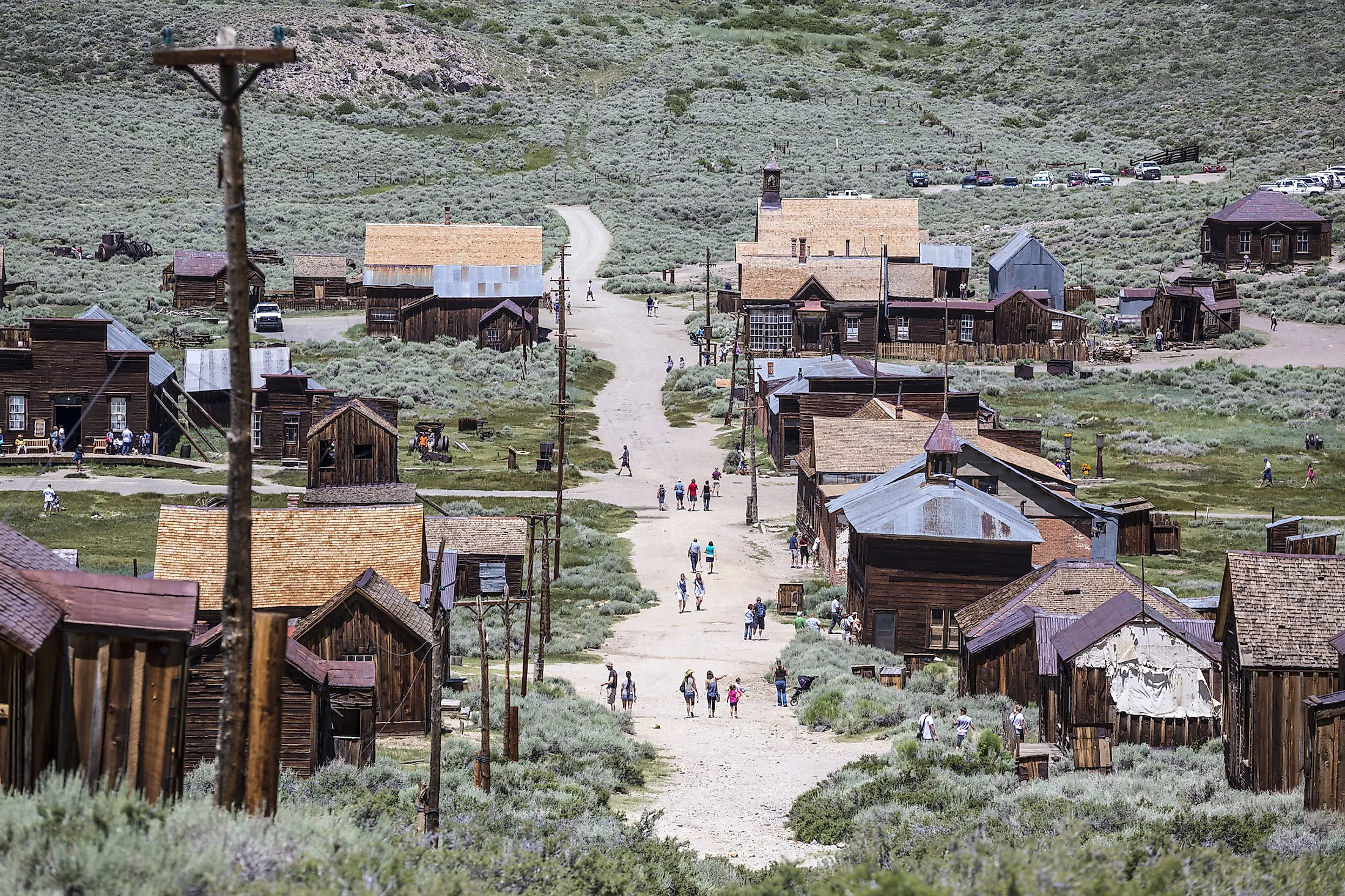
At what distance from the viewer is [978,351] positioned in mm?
82625

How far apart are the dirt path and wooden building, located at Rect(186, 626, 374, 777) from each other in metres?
5.33

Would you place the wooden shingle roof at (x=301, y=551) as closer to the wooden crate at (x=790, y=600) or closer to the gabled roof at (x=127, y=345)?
the wooden crate at (x=790, y=600)

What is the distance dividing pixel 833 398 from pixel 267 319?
3515 centimetres

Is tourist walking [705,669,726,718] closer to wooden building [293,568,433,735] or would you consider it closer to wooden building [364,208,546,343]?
wooden building [293,568,433,735]

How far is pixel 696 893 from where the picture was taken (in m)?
18.9

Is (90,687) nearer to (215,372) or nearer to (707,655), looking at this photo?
(707,655)

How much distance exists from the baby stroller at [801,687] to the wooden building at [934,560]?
4114 mm

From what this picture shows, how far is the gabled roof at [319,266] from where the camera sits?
9575cm

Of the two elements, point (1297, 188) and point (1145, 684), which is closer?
point (1145, 684)

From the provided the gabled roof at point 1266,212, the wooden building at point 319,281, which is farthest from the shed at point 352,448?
the gabled roof at point 1266,212

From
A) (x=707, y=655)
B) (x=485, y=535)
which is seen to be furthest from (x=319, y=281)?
(x=707, y=655)

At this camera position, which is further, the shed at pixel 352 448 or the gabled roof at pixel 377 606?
the shed at pixel 352 448

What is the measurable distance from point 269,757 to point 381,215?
108255 millimetres

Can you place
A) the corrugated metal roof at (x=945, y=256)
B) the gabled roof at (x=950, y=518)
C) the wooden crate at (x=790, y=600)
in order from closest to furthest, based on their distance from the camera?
the gabled roof at (x=950, y=518)
the wooden crate at (x=790, y=600)
the corrugated metal roof at (x=945, y=256)
